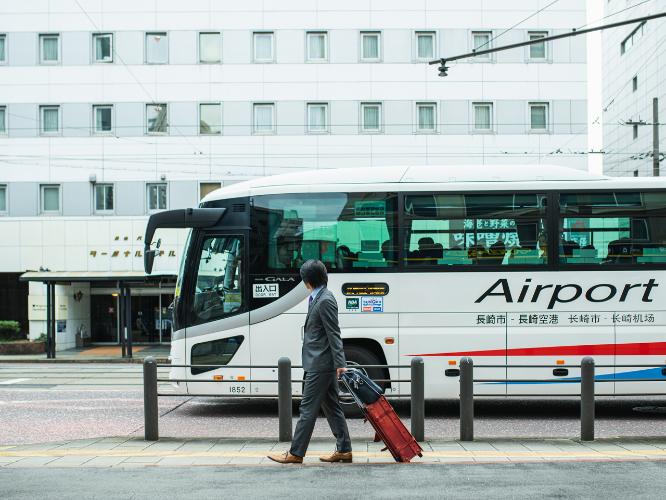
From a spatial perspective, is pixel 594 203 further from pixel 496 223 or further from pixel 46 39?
pixel 46 39

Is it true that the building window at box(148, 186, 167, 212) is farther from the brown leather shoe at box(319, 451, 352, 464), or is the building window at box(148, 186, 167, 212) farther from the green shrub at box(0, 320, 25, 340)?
the brown leather shoe at box(319, 451, 352, 464)

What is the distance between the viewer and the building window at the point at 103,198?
30.2 m

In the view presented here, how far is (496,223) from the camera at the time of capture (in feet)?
40.0

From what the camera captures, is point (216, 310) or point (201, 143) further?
point (201, 143)

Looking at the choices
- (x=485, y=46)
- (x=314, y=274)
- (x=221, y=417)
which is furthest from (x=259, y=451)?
(x=485, y=46)

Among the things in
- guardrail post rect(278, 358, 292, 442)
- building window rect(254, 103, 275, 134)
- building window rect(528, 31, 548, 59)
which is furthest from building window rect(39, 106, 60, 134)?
guardrail post rect(278, 358, 292, 442)

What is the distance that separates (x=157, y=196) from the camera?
3030cm

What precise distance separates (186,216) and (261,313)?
188 cm

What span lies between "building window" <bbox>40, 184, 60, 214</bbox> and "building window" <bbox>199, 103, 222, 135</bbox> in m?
5.80

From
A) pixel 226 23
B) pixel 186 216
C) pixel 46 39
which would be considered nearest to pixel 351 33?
pixel 226 23

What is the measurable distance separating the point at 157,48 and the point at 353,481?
25937mm

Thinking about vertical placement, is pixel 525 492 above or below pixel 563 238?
below

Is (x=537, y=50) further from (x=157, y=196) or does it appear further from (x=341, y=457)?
(x=341, y=457)

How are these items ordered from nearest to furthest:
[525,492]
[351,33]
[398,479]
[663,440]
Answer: [525,492], [398,479], [663,440], [351,33]
